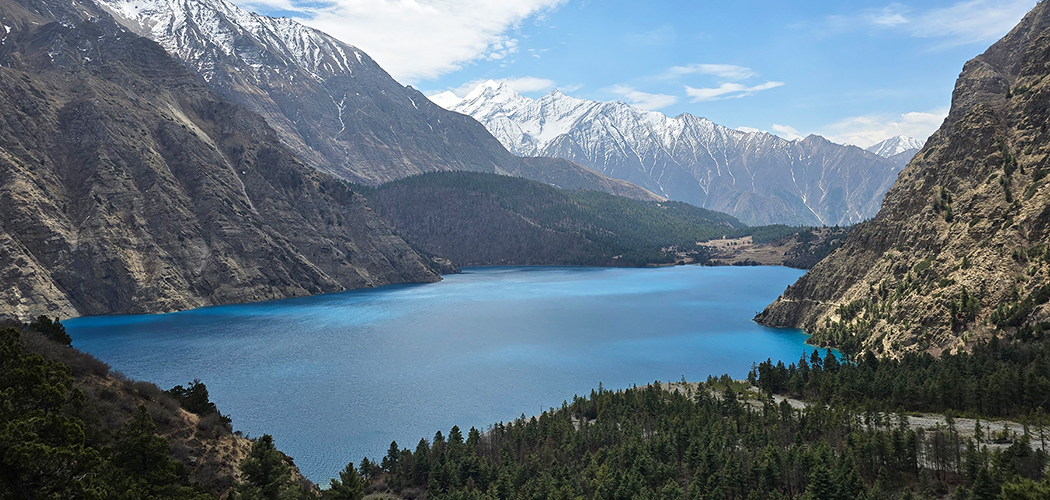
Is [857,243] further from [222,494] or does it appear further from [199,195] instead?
[199,195]

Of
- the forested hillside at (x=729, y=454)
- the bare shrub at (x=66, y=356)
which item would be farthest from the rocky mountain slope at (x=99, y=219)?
the forested hillside at (x=729, y=454)

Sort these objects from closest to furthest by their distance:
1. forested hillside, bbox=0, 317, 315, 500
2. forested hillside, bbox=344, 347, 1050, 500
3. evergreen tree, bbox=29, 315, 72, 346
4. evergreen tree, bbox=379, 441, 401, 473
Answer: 1. forested hillside, bbox=0, 317, 315, 500
2. forested hillside, bbox=344, 347, 1050, 500
3. evergreen tree, bbox=29, 315, 72, 346
4. evergreen tree, bbox=379, 441, 401, 473

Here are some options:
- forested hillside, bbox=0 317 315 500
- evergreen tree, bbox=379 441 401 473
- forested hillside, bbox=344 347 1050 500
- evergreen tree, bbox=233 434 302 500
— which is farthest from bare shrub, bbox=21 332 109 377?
evergreen tree, bbox=379 441 401 473

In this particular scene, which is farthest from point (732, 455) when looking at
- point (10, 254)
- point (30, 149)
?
point (30, 149)

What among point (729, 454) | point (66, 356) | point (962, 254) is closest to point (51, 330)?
point (66, 356)

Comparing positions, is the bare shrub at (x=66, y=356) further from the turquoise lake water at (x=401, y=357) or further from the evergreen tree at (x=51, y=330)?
the turquoise lake water at (x=401, y=357)

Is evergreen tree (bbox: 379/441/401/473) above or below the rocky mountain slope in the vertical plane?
below

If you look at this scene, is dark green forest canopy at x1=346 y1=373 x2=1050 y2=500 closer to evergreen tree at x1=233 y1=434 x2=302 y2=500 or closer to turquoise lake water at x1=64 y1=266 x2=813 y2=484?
turquoise lake water at x1=64 y1=266 x2=813 y2=484
